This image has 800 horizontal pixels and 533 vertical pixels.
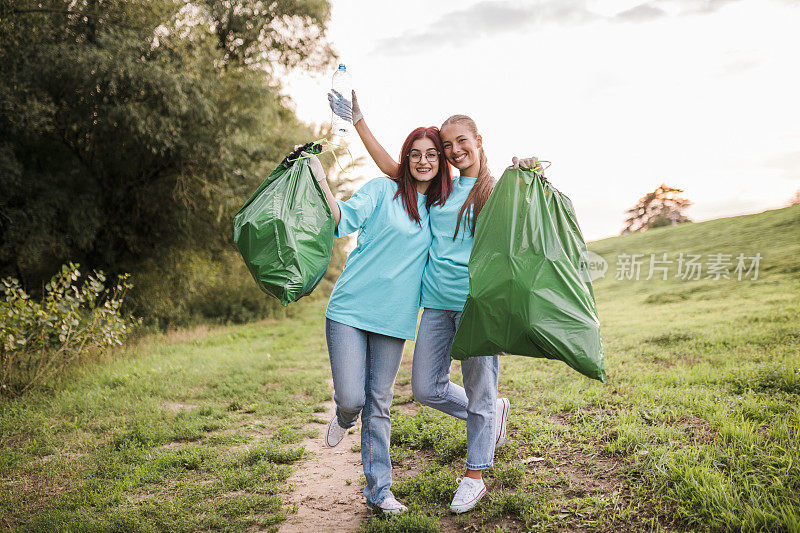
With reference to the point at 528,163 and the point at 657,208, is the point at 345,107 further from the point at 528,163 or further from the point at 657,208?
the point at 657,208

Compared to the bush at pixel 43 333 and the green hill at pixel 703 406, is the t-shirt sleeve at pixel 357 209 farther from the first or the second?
the bush at pixel 43 333

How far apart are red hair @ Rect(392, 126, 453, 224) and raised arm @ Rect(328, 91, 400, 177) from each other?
0.09 metres

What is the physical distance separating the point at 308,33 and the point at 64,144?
594cm

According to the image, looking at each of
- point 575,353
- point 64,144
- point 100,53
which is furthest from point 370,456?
point 64,144

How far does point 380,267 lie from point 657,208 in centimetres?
4005

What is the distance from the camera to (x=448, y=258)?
8.88ft

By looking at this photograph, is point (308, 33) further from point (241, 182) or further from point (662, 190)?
point (662, 190)

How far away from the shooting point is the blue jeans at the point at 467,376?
274 centimetres

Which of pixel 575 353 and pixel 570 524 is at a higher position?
pixel 575 353

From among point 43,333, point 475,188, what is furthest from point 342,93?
point 43,333

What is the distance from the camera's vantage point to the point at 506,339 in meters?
2.38

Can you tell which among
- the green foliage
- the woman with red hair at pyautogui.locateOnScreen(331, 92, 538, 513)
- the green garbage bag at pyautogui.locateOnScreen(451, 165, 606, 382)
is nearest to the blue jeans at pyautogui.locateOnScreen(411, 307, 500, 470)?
the woman with red hair at pyautogui.locateOnScreen(331, 92, 538, 513)

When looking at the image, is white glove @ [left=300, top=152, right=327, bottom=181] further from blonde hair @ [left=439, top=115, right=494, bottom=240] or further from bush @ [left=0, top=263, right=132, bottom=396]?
bush @ [left=0, top=263, right=132, bottom=396]

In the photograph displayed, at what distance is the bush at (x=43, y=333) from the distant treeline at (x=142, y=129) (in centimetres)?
280
